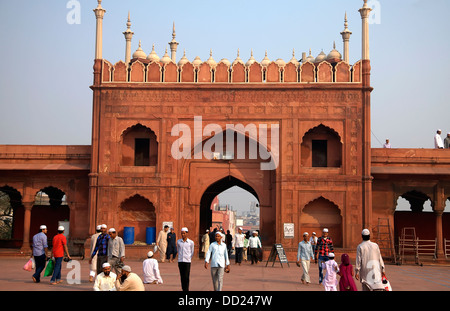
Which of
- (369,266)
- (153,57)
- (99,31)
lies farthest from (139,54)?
(369,266)

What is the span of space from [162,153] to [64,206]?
765 centimetres

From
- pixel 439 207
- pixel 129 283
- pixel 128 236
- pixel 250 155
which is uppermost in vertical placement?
pixel 250 155

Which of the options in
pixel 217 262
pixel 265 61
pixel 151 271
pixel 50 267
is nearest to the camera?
pixel 217 262

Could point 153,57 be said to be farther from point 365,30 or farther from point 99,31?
point 365,30

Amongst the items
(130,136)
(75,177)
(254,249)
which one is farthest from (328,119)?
(75,177)

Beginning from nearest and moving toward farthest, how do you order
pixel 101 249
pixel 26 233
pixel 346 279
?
pixel 346 279 < pixel 101 249 < pixel 26 233

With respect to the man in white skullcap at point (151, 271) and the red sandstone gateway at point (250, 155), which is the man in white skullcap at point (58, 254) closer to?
the man in white skullcap at point (151, 271)

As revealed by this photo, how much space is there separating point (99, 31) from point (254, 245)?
988 centimetres

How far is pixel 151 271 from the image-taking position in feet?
46.8

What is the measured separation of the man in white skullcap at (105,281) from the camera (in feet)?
34.9

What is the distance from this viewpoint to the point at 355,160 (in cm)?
2231

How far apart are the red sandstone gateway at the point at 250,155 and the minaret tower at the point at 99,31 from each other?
37 mm

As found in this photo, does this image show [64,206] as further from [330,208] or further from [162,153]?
[330,208]

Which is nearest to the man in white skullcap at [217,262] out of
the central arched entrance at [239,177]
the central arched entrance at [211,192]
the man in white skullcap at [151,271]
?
the man in white skullcap at [151,271]
